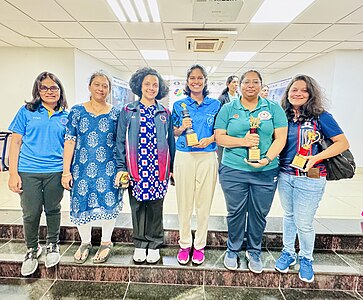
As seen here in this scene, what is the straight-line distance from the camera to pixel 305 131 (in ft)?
6.20

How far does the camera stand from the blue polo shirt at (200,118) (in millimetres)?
1984

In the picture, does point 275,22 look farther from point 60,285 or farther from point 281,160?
point 60,285

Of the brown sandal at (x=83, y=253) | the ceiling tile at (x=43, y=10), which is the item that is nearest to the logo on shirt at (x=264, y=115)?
the brown sandal at (x=83, y=253)

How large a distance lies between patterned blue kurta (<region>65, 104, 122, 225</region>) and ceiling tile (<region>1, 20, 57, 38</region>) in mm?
2920

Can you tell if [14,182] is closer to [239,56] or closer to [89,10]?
[89,10]

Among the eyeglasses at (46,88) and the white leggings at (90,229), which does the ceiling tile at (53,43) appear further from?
the white leggings at (90,229)

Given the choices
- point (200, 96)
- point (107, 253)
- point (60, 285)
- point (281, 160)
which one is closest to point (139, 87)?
point (200, 96)

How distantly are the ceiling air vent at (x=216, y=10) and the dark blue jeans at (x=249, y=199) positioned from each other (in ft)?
6.52

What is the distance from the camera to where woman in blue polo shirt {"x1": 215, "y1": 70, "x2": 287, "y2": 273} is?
6.16ft

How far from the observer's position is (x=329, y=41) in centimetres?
456

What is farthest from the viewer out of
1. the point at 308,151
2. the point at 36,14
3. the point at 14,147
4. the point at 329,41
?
the point at 329,41

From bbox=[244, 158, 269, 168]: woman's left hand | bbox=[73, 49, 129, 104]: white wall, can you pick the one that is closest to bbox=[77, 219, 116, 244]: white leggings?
bbox=[244, 158, 269, 168]: woman's left hand

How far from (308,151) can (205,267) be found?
47.5 inches

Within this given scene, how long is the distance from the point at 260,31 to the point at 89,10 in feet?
8.27
